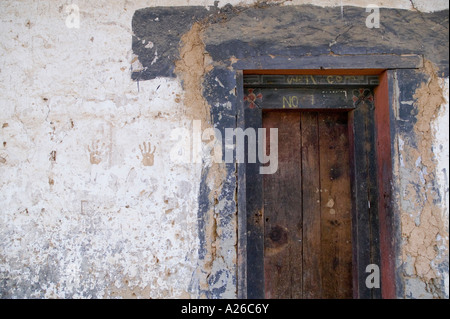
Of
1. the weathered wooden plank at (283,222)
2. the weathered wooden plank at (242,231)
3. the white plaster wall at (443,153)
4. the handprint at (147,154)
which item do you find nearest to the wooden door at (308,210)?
the weathered wooden plank at (283,222)

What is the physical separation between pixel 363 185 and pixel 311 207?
35 centimetres

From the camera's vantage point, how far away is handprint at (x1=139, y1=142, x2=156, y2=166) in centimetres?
212

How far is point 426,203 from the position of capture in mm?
2068

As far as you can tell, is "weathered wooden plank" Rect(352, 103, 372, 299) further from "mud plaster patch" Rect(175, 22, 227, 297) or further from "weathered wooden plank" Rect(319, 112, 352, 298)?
"mud plaster patch" Rect(175, 22, 227, 297)

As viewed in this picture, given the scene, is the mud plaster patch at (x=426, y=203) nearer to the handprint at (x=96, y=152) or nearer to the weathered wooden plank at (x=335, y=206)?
the weathered wooden plank at (x=335, y=206)

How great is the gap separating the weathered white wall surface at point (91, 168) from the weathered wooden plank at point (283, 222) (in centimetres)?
50

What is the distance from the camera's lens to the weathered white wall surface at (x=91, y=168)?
2082mm

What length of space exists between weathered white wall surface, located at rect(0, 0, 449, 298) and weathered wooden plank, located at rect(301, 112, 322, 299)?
0.70 m

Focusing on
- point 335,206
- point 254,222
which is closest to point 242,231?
point 254,222

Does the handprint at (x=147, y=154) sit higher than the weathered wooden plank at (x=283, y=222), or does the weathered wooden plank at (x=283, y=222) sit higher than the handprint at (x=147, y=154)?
the handprint at (x=147, y=154)

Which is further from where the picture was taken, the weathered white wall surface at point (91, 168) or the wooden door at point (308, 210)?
the wooden door at point (308, 210)

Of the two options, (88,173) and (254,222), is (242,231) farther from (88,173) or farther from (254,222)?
(88,173)

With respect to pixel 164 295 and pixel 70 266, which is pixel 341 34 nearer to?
pixel 164 295

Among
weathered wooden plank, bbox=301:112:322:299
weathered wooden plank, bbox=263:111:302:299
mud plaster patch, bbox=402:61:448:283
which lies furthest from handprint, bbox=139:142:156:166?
mud plaster patch, bbox=402:61:448:283
